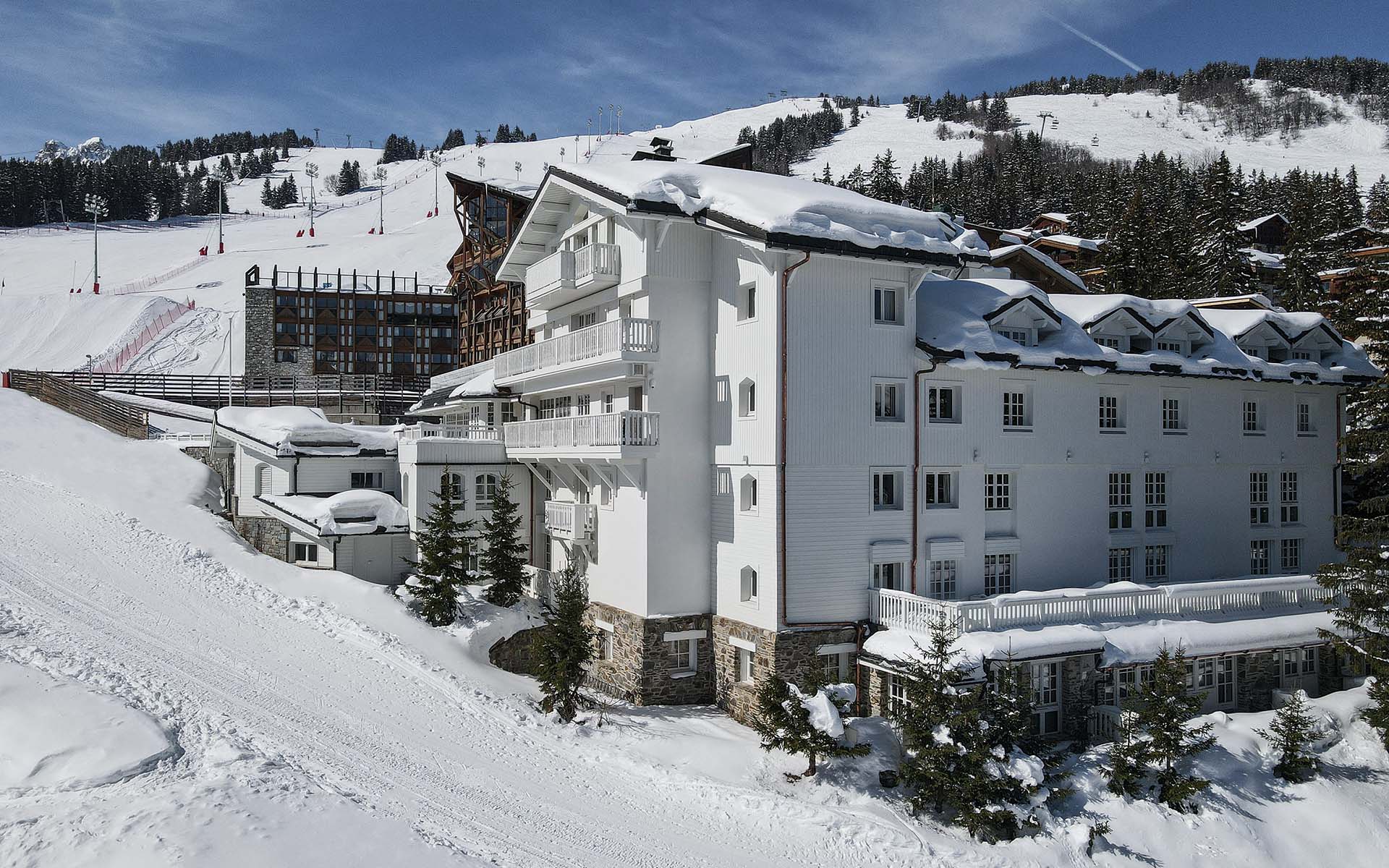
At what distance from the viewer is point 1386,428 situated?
2441 cm

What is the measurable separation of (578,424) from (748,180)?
899 cm

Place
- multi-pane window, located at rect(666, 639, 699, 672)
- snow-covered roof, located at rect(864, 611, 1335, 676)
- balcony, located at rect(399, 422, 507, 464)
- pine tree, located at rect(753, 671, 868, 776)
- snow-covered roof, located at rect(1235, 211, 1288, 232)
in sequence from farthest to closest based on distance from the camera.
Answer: snow-covered roof, located at rect(1235, 211, 1288, 232) → balcony, located at rect(399, 422, 507, 464) → multi-pane window, located at rect(666, 639, 699, 672) → snow-covered roof, located at rect(864, 611, 1335, 676) → pine tree, located at rect(753, 671, 868, 776)

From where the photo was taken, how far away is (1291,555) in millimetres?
33125

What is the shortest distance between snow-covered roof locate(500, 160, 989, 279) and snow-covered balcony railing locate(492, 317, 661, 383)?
337 centimetres

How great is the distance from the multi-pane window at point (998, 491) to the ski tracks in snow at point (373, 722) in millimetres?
11172

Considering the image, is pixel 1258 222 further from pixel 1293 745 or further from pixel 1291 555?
pixel 1293 745

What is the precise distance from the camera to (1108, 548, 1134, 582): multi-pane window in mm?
29516

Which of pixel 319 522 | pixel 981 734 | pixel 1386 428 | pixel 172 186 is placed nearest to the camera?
pixel 981 734

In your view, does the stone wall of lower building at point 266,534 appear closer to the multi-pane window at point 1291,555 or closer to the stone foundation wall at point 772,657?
the stone foundation wall at point 772,657

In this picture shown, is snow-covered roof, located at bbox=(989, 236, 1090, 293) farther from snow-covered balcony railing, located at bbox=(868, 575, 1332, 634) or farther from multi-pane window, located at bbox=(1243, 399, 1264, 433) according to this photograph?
snow-covered balcony railing, located at bbox=(868, 575, 1332, 634)

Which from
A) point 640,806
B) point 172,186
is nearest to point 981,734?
point 640,806

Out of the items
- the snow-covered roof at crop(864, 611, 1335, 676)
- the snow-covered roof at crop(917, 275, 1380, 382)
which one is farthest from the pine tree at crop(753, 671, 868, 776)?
the snow-covered roof at crop(917, 275, 1380, 382)

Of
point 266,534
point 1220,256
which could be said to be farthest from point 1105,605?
point 1220,256

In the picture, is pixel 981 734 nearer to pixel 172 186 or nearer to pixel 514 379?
pixel 514 379
